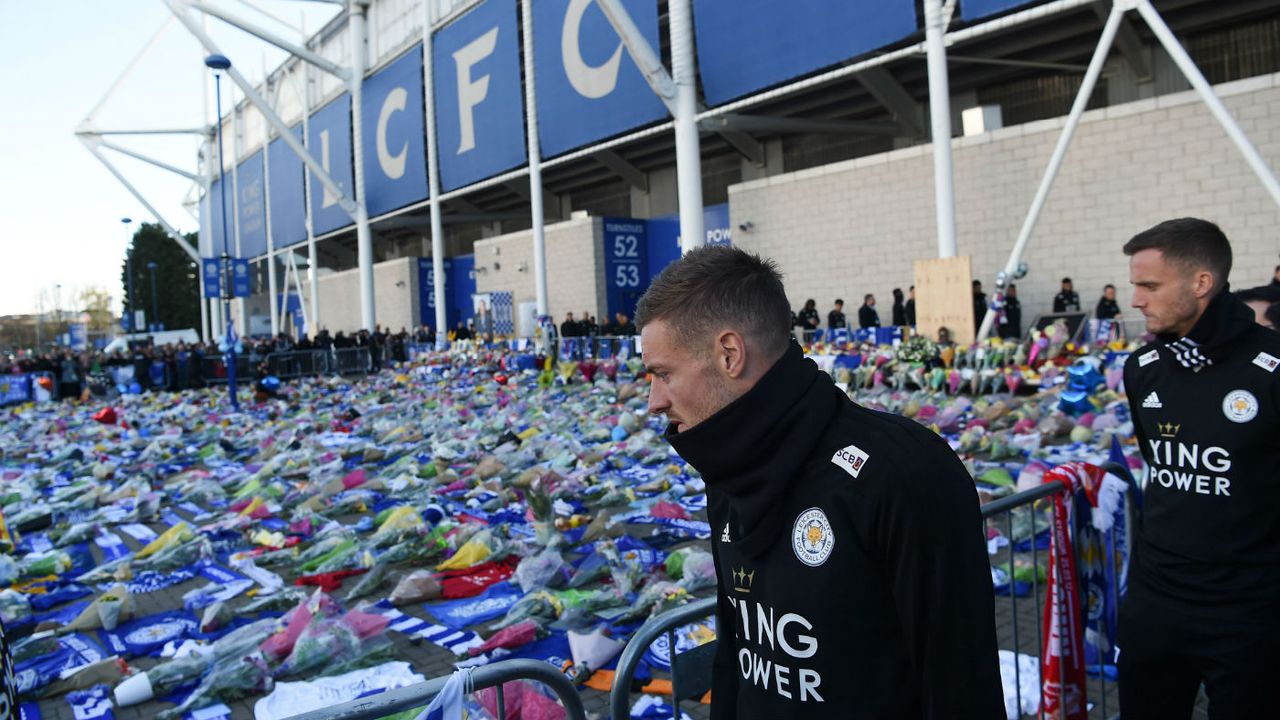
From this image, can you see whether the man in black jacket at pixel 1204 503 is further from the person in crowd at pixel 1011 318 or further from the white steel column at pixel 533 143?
the white steel column at pixel 533 143

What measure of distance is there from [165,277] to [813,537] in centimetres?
9557

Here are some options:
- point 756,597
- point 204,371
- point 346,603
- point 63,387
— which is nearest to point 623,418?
point 346,603

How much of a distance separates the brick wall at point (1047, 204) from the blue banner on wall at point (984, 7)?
3.18m

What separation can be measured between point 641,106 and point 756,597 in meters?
22.3

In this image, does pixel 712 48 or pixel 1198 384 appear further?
pixel 712 48

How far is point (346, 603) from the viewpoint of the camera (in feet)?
19.1

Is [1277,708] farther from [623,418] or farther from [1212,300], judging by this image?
[623,418]

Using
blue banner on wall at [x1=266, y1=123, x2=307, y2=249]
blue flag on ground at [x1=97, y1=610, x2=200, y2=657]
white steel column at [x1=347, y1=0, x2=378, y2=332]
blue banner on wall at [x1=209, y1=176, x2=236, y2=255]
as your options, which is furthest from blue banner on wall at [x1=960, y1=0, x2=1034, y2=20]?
blue banner on wall at [x1=209, y1=176, x2=236, y2=255]

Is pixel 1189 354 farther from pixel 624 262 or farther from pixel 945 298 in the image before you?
pixel 624 262

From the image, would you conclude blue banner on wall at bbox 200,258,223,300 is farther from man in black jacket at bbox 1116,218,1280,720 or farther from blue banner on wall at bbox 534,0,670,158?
man in black jacket at bbox 1116,218,1280,720

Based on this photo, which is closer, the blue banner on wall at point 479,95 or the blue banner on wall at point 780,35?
the blue banner on wall at point 780,35

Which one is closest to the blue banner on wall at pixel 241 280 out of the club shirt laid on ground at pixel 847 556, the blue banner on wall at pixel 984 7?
the blue banner on wall at pixel 984 7

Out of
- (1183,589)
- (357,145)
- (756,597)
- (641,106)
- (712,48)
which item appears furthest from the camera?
(357,145)

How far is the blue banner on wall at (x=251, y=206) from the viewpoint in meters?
51.2
